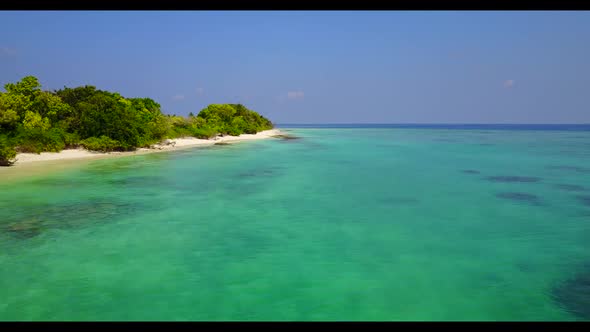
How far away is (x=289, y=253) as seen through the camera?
8.55 m

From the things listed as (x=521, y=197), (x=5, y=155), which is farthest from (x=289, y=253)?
(x=5, y=155)

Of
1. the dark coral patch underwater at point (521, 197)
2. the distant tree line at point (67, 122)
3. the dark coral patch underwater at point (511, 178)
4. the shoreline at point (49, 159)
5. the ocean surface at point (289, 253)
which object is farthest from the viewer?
the distant tree line at point (67, 122)

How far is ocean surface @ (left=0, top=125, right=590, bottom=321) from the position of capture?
589 cm

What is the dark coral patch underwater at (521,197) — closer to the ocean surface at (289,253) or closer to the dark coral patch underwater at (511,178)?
the ocean surface at (289,253)

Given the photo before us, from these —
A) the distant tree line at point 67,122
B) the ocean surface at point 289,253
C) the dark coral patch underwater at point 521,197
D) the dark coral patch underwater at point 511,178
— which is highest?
the distant tree line at point 67,122

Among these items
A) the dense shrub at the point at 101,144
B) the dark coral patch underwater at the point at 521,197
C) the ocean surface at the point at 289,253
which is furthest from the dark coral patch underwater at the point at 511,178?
the dense shrub at the point at 101,144

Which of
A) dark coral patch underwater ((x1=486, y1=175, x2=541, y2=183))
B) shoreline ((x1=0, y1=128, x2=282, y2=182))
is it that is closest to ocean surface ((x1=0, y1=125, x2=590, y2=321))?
shoreline ((x1=0, y1=128, x2=282, y2=182))

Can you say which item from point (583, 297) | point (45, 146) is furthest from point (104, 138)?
point (583, 297)

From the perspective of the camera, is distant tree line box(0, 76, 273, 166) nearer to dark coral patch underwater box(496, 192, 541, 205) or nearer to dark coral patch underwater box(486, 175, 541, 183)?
dark coral patch underwater box(496, 192, 541, 205)

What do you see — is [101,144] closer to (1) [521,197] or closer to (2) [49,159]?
(2) [49,159]

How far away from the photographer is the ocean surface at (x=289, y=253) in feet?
19.3

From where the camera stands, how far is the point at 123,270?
7188mm

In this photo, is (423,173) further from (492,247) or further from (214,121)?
(214,121)
